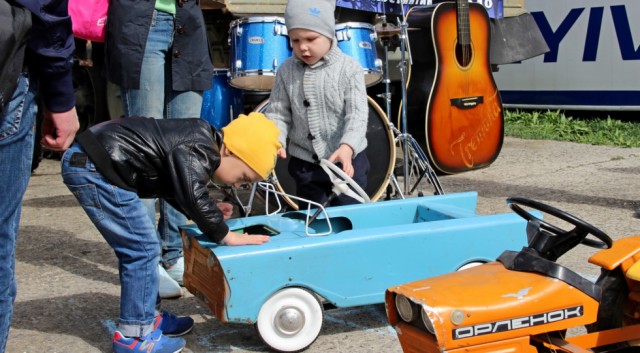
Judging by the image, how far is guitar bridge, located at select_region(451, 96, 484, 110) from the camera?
254 inches

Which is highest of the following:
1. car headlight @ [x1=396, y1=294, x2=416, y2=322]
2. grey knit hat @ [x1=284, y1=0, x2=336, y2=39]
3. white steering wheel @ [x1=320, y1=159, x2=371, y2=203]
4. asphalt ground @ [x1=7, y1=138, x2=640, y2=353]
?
grey knit hat @ [x1=284, y1=0, x2=336, y2=39]

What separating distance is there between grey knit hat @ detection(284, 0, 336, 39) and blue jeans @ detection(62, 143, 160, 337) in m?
1.42

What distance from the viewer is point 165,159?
3160mm

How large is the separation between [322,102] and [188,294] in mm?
1192

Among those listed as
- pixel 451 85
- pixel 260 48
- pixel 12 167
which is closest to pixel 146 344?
pixel 12 167

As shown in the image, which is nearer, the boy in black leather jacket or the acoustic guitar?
the boy in black leather jacket

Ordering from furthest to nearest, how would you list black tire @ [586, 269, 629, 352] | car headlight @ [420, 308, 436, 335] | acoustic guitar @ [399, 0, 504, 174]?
acoustic guitar @ [399, 0, 504, 174] → black tire @ [586, 269, 629, 352] → car headlight @ [420, 308, 436, 335]

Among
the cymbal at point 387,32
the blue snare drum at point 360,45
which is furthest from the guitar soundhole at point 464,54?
the blue snare drum at point 360,45

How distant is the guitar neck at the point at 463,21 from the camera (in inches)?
253

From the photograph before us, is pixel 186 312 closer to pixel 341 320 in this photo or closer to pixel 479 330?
pixel 341 320

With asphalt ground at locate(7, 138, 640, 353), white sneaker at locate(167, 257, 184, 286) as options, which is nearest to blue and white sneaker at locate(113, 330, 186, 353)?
asphalt ground at locate(7, 138, 640, 353)

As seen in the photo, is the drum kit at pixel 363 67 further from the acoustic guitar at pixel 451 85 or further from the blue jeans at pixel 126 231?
the blue jeans at pixel 126 231

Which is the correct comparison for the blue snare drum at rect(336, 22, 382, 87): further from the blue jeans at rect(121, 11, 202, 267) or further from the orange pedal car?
the orange pedal car

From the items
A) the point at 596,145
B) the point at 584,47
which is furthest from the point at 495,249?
the point at 584,47
